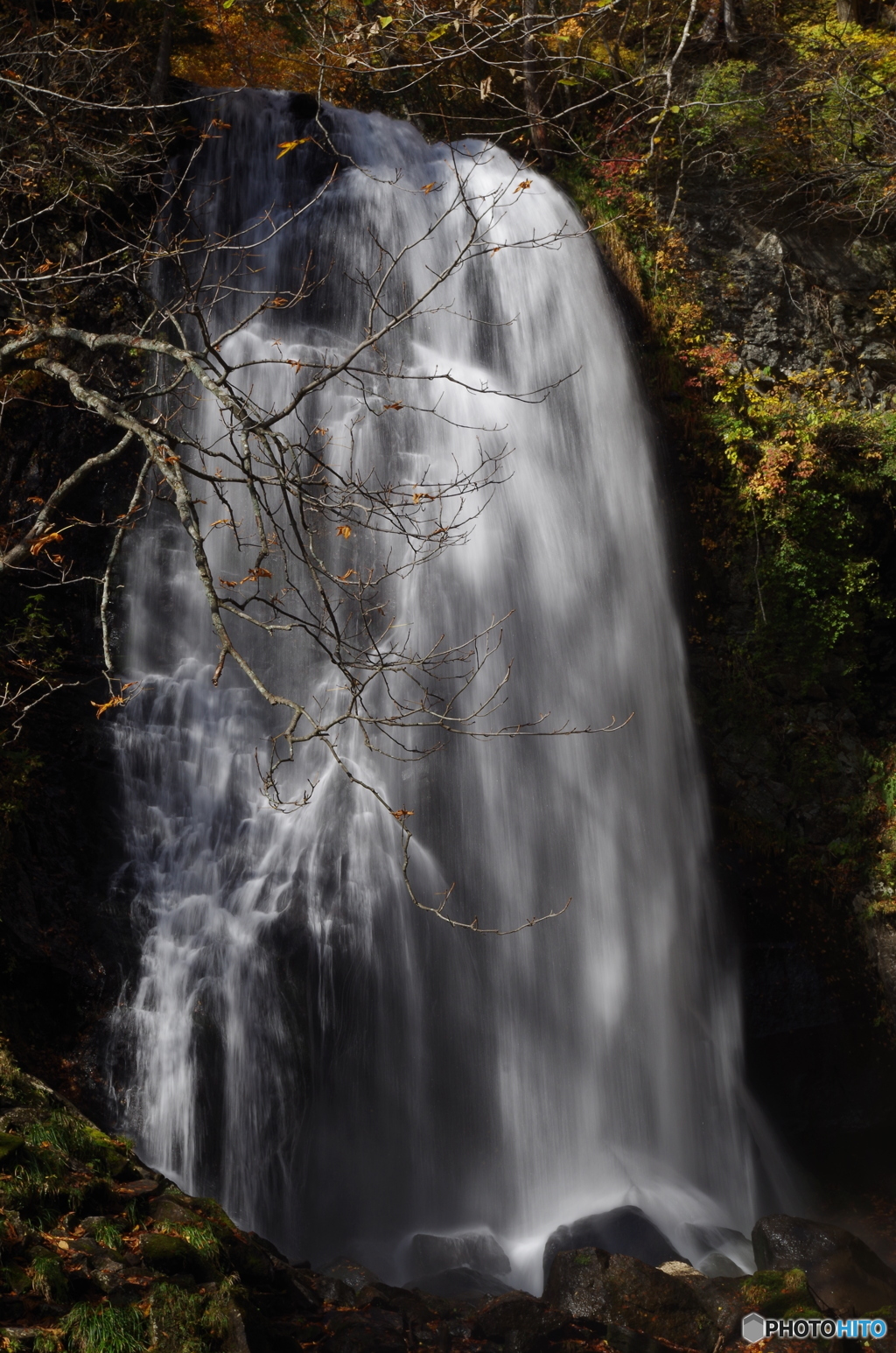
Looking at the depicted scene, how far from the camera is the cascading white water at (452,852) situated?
6242 mm

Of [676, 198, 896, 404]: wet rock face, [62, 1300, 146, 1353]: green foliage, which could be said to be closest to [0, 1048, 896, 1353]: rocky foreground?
[62, 1300, 146, 1353]: green foliage

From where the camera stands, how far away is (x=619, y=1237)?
5871mm

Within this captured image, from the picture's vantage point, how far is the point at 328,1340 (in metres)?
4.00

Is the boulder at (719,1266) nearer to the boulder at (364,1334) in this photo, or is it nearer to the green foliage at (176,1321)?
the boulder at (364,1334)

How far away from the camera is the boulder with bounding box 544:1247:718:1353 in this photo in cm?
473

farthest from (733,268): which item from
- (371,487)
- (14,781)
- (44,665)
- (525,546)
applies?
Answer: (14,781)

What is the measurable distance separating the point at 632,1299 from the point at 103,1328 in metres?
3.00

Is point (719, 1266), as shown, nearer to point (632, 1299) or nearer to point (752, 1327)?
point (752, 1327)

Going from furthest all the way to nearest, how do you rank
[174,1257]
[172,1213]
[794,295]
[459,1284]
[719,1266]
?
[794,295], [719,1266], [459,1284], [172,1213], [174,1257]

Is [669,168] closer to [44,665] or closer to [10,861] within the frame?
[44,665]

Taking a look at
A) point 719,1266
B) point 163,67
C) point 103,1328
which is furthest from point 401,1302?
point 163,67

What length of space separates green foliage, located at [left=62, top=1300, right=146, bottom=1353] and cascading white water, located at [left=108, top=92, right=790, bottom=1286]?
2.59 m

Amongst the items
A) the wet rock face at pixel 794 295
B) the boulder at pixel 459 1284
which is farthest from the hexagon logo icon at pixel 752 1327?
the wet rock face at pixel 794 295

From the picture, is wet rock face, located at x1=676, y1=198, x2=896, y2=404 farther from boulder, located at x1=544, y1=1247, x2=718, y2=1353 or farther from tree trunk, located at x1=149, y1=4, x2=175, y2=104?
boulder, located at x1=544, y1=1247, x2=718, y2=1353
